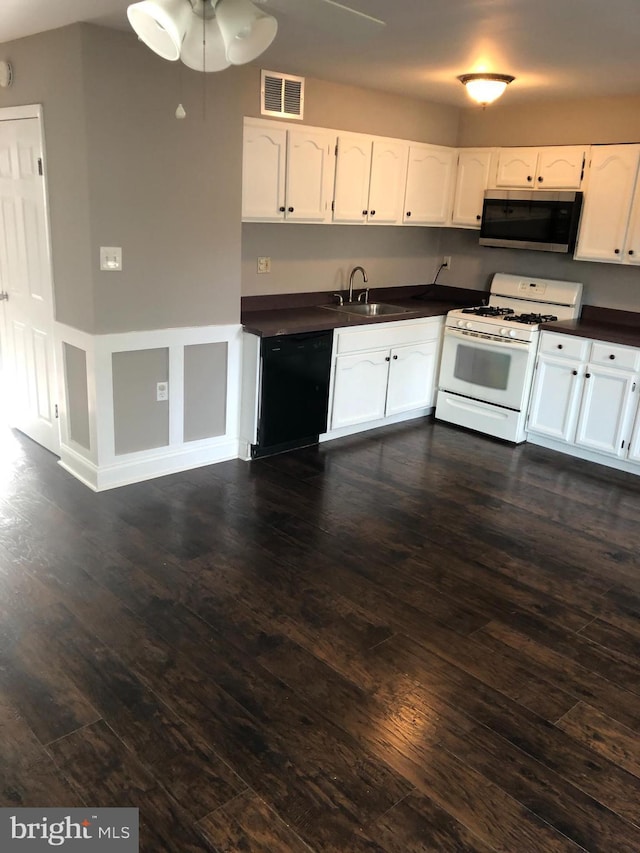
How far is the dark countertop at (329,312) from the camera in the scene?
4348mm

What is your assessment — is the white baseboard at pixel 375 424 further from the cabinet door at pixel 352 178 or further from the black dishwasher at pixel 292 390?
the cabinet door at pixel 352 178

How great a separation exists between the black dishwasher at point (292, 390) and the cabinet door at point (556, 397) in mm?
1576

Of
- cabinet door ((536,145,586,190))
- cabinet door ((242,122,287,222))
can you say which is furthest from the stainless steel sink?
cabinet door ((536,145,586,190))

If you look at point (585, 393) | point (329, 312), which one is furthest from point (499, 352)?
point (329, 312)

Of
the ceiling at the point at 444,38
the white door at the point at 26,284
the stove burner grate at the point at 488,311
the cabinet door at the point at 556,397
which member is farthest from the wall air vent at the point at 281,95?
the cabinet door at the point at 556,397

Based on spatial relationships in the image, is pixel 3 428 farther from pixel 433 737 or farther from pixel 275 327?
pixel 433 737

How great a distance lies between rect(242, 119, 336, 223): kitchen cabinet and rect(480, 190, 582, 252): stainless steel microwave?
141 centimetres

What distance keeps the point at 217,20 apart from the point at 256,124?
2128 millimetres

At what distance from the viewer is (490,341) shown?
507 centimetres

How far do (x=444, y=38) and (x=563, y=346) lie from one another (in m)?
2.30

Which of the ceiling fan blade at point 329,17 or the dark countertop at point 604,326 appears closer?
the ceiling fan blade at point 329,17

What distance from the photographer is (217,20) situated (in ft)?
6.93

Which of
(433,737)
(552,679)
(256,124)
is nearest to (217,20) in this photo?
(256,124)

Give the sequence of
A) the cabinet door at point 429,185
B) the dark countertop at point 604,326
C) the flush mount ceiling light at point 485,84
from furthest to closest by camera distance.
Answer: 1. the cabinet door at point 429,185
2. the dark countertop at point 604,326
3. the flush mount ceiling light at point 485,84
